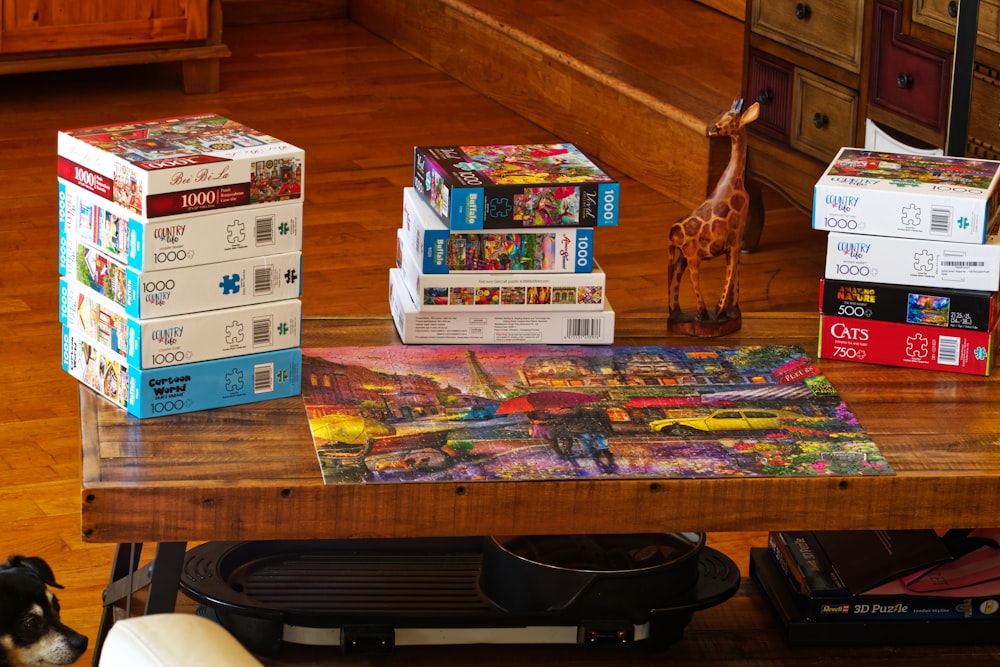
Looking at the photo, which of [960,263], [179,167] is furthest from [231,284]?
[960,263]

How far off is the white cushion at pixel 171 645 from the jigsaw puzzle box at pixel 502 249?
0.89 meters

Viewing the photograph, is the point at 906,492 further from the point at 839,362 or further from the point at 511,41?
the point at 511,41

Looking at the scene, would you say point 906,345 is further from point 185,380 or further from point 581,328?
point 185,380

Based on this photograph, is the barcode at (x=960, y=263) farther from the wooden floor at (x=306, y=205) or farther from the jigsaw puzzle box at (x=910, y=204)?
the wooden floor at (x=306, y=205)

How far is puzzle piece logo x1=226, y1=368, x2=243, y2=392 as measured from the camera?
1.70 metres

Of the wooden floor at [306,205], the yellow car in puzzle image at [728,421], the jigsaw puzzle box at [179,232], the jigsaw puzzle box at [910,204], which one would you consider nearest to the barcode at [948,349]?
the jigsaw puzzle box at [910,204]

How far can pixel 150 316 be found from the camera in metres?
1.64

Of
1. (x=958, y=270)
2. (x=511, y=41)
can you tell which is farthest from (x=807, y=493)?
(x=511, y=41)

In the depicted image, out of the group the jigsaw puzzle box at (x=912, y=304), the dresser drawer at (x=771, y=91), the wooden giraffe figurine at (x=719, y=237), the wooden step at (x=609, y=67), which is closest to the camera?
the jigsaw puzzle box at (x=912, y=304)

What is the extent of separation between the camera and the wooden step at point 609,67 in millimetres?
4105

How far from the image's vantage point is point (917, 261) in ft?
6.08

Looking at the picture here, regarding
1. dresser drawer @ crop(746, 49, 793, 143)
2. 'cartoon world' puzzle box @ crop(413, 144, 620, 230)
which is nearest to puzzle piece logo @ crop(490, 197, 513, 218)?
'cartoon world' puzzle box @ crop(413, 144, 620, 230)

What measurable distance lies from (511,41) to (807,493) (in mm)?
3401

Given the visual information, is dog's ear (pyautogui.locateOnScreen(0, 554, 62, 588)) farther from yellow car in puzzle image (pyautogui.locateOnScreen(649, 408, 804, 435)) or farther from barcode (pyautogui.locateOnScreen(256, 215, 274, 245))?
yellow car in puzzle image (pyautogui.locateOnScreen(649, 408, 804, 435))
